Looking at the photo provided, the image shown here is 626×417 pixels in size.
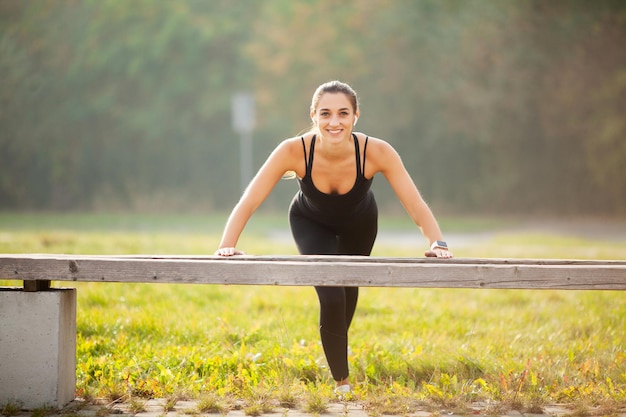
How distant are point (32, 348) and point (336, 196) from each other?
1729 millimetres

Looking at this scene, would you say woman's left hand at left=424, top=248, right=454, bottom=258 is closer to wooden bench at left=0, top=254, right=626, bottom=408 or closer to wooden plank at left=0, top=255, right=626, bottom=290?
wooden bench at left=0, top=254, right=626, bottom=408

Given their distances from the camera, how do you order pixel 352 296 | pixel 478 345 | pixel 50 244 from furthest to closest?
pixel 50 244 < pixel 478 345 < pixel 352 296

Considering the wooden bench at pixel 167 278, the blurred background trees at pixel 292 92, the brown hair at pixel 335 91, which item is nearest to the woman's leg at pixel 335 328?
the wooden bench at pixel 167 278

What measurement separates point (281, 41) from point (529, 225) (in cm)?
1011

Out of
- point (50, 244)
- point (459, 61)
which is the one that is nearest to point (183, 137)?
point (459, 61)

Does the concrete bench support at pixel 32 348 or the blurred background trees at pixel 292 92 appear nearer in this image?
the concrete bench support at pixel 32 348

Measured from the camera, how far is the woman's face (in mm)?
3992

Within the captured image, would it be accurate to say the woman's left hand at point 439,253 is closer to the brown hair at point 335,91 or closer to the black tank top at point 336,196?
the black tank top at point 336,196

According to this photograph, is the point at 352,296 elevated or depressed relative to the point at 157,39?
depressed

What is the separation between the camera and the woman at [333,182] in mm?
3898

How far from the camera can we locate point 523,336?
5340 mm

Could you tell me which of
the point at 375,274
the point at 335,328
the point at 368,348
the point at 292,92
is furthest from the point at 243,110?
the point at 375,274

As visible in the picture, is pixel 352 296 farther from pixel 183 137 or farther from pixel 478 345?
pixel 183 137

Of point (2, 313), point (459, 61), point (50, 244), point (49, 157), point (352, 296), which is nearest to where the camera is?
point (2, 313)
